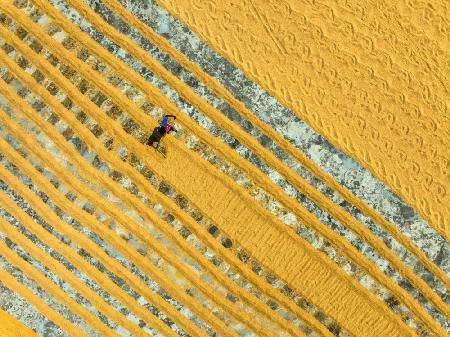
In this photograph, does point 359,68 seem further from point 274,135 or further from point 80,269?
point 80,269

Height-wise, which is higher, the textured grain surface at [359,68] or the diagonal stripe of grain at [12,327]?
the textured grain surface at [359,68]

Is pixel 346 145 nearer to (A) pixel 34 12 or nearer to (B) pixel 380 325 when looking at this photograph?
(B) pixel 380 325

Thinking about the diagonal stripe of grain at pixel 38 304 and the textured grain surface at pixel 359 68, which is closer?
the diagonal stripe of grain at pixel 38 304

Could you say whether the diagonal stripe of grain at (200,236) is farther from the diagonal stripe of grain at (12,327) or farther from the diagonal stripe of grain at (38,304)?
the diagonal stripe of grain at (12,327)

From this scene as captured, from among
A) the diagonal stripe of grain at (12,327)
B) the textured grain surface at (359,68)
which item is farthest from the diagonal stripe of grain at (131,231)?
the textured grain surface at (359,68)

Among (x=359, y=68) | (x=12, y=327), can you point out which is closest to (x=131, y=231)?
(x=12, y=327)

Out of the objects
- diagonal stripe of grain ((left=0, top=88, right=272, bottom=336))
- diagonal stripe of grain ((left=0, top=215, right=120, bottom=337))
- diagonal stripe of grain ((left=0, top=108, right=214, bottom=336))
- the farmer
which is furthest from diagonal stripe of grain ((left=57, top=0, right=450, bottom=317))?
diagonal stripe of grain ((left=0, top=215, right=120, bottom=337))
